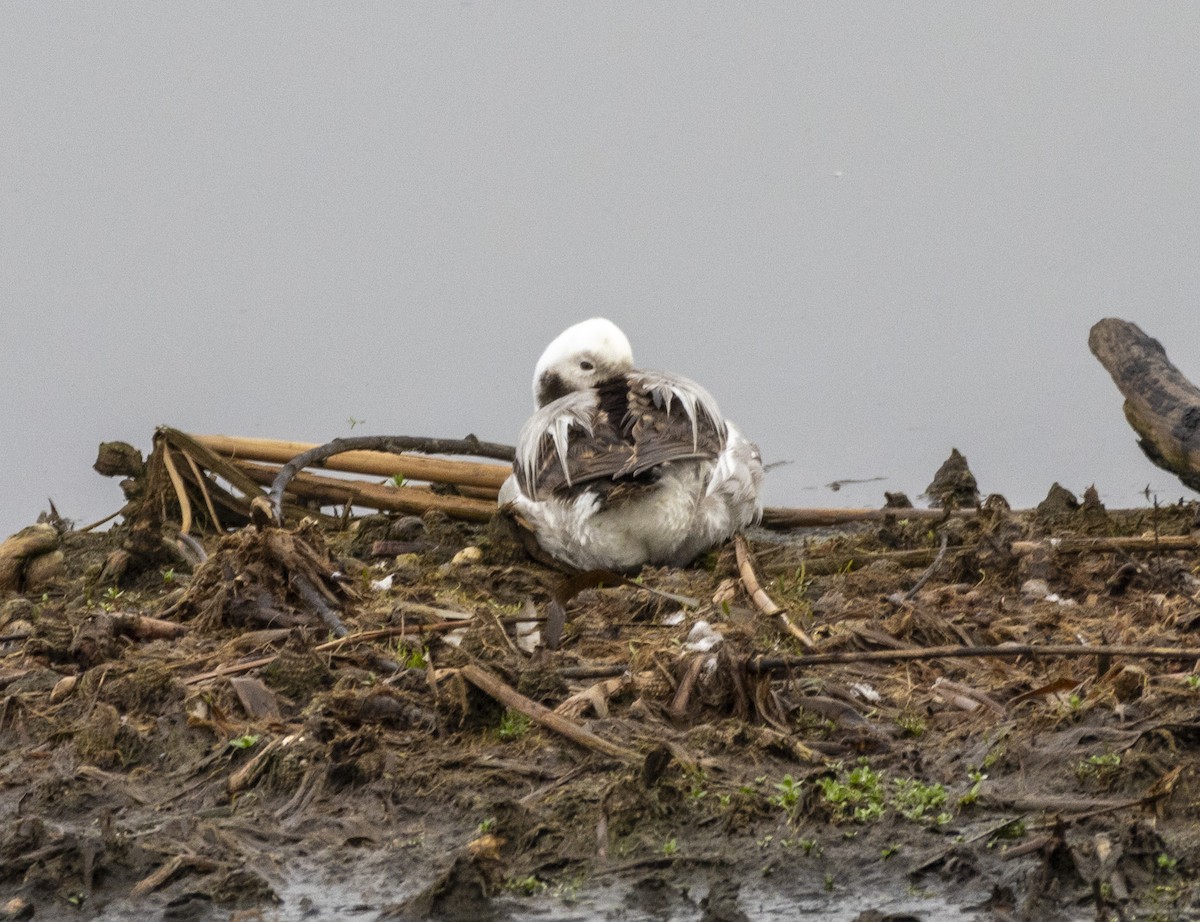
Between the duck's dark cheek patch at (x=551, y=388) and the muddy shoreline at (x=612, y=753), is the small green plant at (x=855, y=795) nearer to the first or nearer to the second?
the muddy shoreline at (x=612, y=753)

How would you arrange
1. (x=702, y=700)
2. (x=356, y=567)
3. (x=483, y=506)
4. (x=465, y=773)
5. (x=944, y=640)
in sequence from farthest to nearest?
(x=483, y=506), (x=356, y=567), (x=944, y=640), (x=702, y=700), (x=465, y=773)

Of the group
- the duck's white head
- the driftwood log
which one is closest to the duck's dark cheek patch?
the duck's white head

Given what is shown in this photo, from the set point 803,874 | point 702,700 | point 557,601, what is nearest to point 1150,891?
point 803,874

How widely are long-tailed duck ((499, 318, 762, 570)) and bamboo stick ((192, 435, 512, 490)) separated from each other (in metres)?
1.04

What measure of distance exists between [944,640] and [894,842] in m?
2.02

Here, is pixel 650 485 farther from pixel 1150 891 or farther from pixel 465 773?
pixel 1150 891

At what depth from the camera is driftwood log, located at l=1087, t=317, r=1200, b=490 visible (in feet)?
27.6

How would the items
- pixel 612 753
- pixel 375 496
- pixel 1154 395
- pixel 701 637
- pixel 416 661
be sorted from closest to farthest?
pixel 612 753, pixel 416 661, pixel 701 637, pixel 1154 395, pixel 375 496

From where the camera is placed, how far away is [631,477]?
314 inches

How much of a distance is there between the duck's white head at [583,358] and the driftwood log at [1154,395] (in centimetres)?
272

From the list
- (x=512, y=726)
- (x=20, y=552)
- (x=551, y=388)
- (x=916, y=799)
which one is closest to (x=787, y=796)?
(x=916, y=799)

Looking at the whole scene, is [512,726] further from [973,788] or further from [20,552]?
[20,552]

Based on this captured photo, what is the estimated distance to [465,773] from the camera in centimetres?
492

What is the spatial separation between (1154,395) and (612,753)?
4.90 meters
